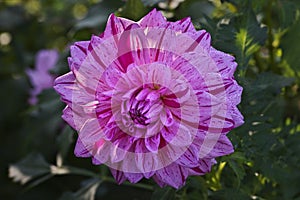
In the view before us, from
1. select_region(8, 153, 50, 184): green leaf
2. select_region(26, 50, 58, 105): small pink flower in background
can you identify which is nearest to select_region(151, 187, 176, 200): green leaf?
select_region(8, 153, 50, 184): green leaf

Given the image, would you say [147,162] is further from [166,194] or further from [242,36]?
[242,36]

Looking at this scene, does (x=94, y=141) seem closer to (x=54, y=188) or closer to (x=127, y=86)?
(x=127, y=86)

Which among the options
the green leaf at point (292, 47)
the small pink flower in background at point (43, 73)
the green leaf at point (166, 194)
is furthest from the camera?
the small pink flower in background at point (43, 73)

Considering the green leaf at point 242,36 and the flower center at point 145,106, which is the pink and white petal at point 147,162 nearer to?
the flower center at point 145,106

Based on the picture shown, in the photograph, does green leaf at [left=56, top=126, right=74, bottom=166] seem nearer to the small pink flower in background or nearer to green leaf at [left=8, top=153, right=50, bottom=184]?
green leaf at [left=8, top=153, right=50, bottom=184]

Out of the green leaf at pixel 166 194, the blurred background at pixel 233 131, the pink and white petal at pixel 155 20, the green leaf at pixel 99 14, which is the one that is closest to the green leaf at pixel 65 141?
the blurred background at pixel 233 131

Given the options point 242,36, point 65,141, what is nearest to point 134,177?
point 242,36
